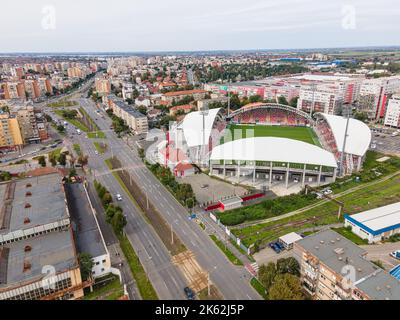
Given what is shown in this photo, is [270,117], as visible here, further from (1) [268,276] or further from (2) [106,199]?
(1) [268,276]

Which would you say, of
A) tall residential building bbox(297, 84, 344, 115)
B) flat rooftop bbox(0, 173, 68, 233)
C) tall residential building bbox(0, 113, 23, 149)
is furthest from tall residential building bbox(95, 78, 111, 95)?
flat rooftop bbox(0, 173, 68, 233)

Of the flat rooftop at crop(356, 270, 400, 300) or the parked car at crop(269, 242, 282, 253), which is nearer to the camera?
the flat rooftop at crop(356, 270, 400, 300)

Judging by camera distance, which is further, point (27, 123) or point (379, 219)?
point (27, 123)

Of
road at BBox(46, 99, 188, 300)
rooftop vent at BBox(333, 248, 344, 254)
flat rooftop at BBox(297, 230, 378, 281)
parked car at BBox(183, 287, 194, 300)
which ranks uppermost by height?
rooftop vent at BBox(333, 248, 344, 254)

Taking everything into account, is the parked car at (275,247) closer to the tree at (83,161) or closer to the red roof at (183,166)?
the red roof at (183,166)

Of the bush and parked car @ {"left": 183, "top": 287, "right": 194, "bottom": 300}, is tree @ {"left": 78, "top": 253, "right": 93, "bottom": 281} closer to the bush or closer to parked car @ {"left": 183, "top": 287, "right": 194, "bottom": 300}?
parked car @ {"left": 183, "top": 287, "right": 194, "bottom": 300}

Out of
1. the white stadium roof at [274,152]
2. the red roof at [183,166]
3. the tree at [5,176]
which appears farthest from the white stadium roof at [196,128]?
the tree at [5,176]

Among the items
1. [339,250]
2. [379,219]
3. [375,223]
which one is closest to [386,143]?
[379,219]
